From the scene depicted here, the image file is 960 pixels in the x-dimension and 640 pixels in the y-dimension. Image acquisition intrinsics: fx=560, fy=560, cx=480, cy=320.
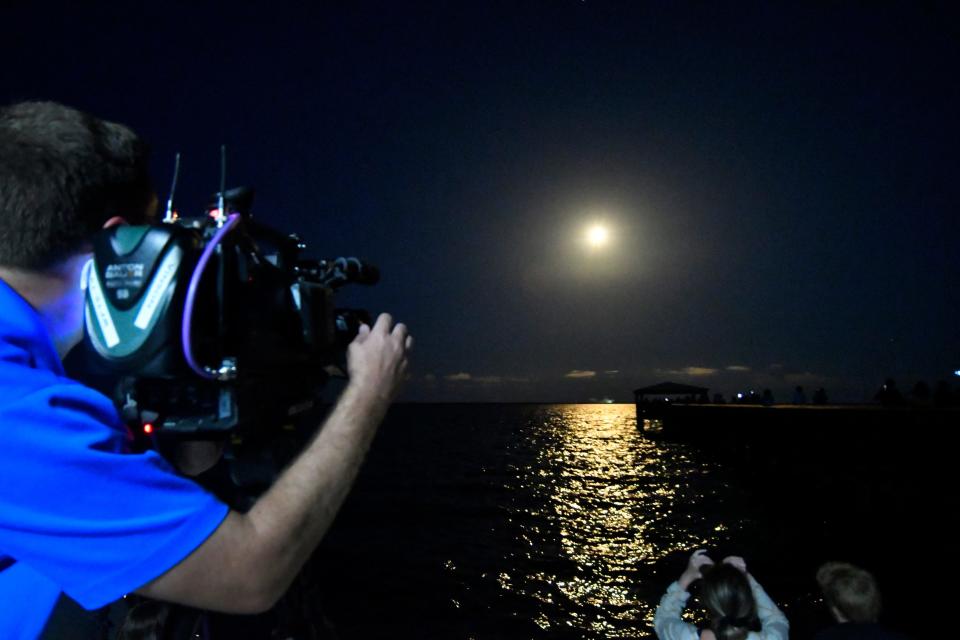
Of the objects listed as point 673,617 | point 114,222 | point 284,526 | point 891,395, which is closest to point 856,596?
point 673,617

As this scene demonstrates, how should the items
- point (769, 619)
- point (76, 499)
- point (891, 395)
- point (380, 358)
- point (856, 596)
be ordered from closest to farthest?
1. point (76, 499)
2. point (380, 358)
3. point (769, 619)
4. point (856, 596)
5. point (891, 395)

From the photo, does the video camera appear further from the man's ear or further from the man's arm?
the man's arm

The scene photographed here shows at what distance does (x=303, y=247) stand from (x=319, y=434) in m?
0.77

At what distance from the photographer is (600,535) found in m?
22.3

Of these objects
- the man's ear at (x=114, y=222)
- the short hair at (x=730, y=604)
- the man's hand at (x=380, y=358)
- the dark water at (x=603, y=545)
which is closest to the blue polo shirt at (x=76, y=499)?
the man's ear at (x=114, y=222)

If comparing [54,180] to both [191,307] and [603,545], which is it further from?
[603,545]

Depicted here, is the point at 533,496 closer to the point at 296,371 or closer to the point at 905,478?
the point at 905,478

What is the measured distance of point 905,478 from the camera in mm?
20781

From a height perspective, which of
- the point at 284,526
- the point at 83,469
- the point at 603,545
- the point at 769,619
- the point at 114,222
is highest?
the point at 114,222

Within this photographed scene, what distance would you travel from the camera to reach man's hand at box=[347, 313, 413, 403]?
153 cm

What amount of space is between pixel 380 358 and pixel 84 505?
0.74 meters

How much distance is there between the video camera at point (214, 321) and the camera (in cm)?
114

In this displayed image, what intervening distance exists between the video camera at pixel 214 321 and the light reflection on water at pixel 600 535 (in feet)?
43.4

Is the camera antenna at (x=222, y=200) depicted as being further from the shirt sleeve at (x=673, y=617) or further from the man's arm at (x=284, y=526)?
the shirt sleeve at (x=673, y=617)
